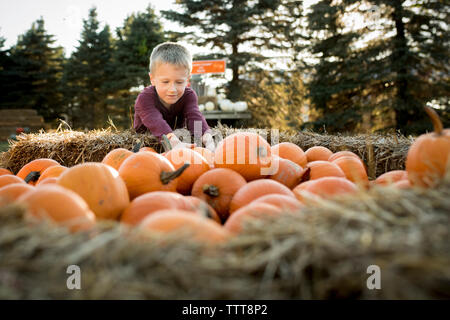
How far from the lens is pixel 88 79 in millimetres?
25672

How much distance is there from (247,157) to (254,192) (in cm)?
47

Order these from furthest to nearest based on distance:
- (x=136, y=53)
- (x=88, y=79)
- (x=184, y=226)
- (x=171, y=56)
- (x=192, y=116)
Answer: (x=88, y=79)
(x=136, y=53)
(x=192, y=116)
(x=171, y=56)
(x=184, y=226)

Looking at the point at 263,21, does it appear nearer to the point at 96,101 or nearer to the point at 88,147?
the point at 88,147

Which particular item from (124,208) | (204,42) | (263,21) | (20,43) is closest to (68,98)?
(20,43)

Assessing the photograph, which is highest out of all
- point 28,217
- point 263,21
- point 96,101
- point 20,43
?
point 20,43

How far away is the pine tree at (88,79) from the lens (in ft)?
82.9

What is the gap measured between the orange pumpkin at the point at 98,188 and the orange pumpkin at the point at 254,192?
432 mm

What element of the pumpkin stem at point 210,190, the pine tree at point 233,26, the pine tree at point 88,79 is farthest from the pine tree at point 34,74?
the pumpkin stem at point 210,190

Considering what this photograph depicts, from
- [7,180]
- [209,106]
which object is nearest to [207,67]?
[209,106]

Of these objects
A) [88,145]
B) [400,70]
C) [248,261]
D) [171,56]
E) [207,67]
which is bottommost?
[248,261]

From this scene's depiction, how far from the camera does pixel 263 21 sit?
15164mm

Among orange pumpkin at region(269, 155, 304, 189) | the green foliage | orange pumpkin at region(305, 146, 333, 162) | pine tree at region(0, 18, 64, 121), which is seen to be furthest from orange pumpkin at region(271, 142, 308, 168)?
pine tree at region(0, 18, 64, 121)

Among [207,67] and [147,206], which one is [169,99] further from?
[207,67]
